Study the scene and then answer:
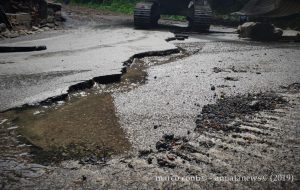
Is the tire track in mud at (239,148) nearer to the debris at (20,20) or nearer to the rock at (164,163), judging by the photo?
the rock at (164,163)

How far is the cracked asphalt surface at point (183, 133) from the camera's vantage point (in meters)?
2.47

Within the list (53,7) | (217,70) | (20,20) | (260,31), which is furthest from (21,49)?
(260,31)

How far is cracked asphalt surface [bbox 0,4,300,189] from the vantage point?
2475 mm

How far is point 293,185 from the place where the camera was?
2.34 meters

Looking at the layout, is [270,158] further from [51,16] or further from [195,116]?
[51,16]

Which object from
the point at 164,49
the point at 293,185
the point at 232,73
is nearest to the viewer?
the point at 293,185

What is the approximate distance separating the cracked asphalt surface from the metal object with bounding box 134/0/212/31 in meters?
6.48

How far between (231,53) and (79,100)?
462 cm

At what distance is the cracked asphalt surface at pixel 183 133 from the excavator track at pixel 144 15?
6.89m

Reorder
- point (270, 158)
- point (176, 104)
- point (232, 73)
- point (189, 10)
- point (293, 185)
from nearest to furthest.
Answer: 1. point (293, 185)
2. point (270, 158)
3. point (176, 104)
4. point (232, 73)
5. point (189, 10)

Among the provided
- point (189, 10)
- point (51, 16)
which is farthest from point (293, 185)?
point (51, 16)

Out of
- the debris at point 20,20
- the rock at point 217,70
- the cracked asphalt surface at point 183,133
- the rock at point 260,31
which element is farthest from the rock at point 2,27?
the rock at point 260,31

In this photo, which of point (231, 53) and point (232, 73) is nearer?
point (232, 73)

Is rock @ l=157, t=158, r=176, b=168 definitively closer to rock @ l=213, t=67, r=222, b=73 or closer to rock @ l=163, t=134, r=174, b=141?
rock @ l=163, t=134, r=174, b=141
